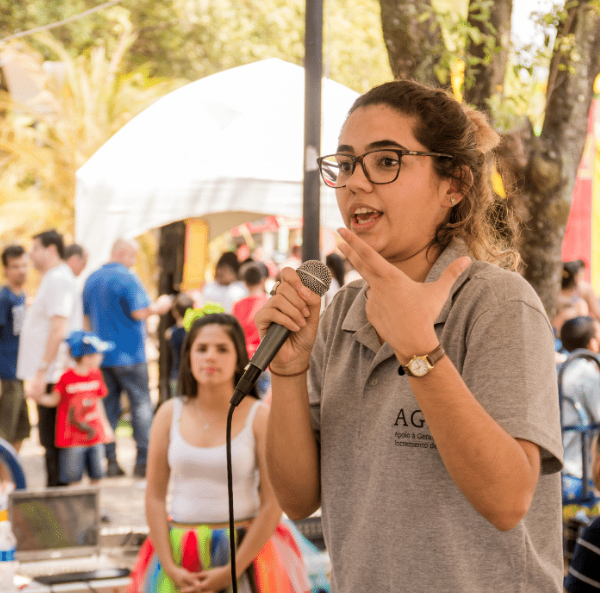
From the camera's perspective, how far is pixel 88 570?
329 cm

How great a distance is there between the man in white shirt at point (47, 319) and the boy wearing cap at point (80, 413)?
322 mm

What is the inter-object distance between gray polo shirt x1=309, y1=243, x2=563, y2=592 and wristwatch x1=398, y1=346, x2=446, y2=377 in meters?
0.12

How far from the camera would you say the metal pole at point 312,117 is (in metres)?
3.09

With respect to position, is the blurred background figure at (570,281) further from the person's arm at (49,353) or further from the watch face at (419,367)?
the watch face at (419,367)

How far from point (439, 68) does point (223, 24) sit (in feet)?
54.8

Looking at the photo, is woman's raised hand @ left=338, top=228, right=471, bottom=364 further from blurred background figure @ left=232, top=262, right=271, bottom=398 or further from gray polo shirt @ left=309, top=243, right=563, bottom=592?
blurred background figure @ left=232, top=262, right=271, bottom=398

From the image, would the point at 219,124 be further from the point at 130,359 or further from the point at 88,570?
the point at 88,570

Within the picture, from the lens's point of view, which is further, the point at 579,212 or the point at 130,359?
the point at 579,212

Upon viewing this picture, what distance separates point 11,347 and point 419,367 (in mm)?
5689

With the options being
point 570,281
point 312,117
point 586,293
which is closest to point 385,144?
point 312,117

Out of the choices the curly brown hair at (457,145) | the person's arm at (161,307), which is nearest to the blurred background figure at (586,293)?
the person's arm at (161,307)

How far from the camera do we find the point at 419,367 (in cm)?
116

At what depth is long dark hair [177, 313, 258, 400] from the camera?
10.8 ft

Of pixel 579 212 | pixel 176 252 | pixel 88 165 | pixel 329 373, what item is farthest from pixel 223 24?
pixel 329 373
